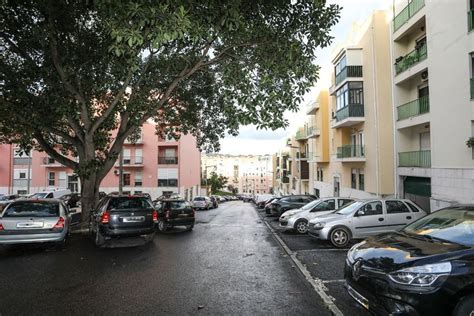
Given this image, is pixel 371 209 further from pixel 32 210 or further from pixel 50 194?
pixel 50 194

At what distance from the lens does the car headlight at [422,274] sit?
395 cm

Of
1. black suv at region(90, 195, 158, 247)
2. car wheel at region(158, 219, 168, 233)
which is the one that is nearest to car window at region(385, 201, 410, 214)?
black suv at region(90, 195, 158, 247)

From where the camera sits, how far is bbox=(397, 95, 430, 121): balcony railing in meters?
17.4

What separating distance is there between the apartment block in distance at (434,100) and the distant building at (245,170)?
425 ft

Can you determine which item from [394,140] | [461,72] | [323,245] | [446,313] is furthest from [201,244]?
[394,140]

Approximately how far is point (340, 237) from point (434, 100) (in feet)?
29.8

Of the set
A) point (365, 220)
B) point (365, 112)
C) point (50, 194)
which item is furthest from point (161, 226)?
point (50, 194)

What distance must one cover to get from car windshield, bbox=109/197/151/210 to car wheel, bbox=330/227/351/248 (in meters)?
5.70

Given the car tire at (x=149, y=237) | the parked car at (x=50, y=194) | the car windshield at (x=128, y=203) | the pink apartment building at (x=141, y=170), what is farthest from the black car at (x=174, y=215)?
the pink apartment building at (x=141, y=170)

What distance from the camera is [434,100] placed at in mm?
15938

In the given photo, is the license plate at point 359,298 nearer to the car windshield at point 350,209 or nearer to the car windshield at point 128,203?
the car windshield at point 350,209

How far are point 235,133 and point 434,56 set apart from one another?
32.5 ft

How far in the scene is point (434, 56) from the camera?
1582 cm

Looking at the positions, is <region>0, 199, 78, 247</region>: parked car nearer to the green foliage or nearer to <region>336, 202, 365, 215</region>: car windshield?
the green foliage
